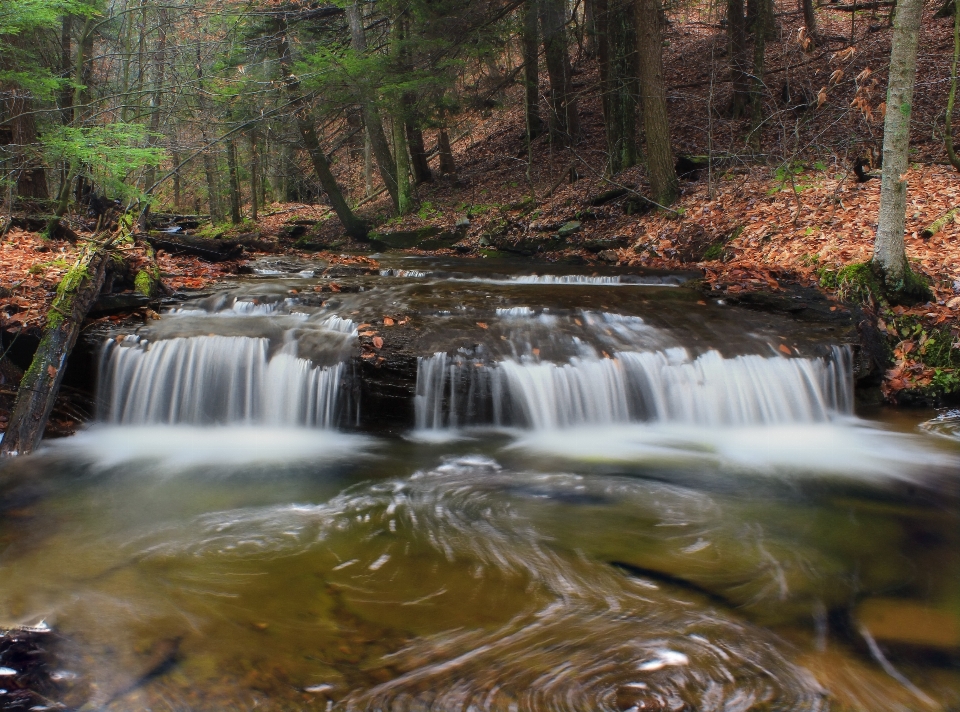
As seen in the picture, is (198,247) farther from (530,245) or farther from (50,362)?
(530,245)

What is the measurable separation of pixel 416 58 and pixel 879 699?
15.7 metres

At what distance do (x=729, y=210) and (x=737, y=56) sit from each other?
469 centimetres

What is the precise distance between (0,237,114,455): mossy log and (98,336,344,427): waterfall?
672mm

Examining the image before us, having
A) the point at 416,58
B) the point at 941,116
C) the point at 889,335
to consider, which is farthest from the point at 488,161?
the point at 889,335

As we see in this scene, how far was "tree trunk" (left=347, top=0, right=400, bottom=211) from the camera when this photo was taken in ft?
51.6

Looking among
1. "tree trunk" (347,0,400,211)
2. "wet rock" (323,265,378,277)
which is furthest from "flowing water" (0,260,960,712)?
"tree trunk" (347,0,400,211)

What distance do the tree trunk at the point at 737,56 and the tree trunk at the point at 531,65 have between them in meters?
4.22

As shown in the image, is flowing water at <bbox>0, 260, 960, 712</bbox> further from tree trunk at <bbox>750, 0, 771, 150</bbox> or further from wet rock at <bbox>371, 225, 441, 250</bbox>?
wet rock at <bbox>371, 225, 441, 250</bbox>

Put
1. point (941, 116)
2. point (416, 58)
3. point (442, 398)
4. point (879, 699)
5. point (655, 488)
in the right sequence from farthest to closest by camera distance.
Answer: point (416, 58), point (941, 116), point (442, 398), point (655, 488), point (879, 699)

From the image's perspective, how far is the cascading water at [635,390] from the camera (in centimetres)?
671

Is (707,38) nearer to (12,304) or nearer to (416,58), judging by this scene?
(416,58)

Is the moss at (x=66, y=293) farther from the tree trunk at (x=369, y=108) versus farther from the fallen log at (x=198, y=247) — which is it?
the tree trunk at (x=369, y=108)

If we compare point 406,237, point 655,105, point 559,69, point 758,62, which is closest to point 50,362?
point 655,105

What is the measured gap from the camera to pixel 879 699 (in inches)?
109
